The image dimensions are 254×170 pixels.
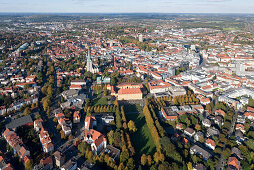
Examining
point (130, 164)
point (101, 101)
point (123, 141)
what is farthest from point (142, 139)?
point (101, 101)

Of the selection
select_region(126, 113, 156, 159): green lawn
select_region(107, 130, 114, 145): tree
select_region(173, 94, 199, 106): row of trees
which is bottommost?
select_region(126, 113, 156, 159): green lawn

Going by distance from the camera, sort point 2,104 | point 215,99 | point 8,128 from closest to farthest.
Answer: point 8,128, point 2,104, point 215,99

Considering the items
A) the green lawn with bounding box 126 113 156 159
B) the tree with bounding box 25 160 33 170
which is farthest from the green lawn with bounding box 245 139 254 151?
the tree with bounding box 25 160 33 170

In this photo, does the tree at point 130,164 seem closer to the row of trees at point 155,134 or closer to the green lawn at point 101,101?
the row of trees at point 155,134

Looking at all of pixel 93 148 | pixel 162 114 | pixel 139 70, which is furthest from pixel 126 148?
pixel 139 70

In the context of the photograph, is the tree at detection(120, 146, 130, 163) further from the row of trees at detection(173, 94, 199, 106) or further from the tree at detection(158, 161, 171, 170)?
the row of trees at detection(173, 94, 199, 106)

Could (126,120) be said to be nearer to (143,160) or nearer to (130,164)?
(143,160)

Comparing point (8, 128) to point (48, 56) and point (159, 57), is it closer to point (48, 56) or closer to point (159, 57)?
point (48, 56)

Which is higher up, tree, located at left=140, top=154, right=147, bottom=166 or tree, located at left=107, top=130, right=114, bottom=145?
tree, located at left=107, top=130, right=114, bottom=145

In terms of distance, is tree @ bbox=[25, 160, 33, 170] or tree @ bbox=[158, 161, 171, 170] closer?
tree @ bbox=[158, 161, 171, 170]
